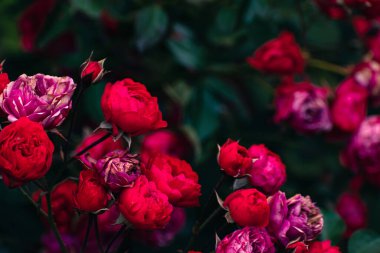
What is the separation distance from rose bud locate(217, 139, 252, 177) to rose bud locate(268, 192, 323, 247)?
0.06m

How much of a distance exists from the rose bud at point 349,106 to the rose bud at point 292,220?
0.48m

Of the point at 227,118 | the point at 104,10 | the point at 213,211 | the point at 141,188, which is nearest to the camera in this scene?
the point at 141,188

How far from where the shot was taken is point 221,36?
60.1 inches

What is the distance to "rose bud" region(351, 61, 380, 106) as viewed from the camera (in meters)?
1.40

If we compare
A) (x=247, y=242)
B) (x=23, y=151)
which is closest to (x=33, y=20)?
(x=23, y=151)

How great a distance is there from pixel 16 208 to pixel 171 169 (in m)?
0.66

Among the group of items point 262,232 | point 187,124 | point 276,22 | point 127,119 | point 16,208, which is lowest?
point 16,208

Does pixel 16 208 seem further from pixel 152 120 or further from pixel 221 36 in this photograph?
pixel 152 120

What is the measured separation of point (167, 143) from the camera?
154cm

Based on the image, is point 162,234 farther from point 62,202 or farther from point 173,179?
point 173,179

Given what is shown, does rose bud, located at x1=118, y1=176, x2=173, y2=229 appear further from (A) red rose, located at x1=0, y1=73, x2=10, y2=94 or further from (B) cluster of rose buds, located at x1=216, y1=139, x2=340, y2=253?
(A) red rose, located at x1=0, y1=73, x2=10, y2=94

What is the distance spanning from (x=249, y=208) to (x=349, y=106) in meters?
0.56

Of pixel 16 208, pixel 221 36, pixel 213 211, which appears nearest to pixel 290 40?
pixel 221 36

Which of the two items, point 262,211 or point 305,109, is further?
point 305,109
